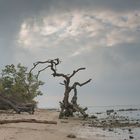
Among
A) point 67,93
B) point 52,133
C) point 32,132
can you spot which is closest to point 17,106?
point 67,93

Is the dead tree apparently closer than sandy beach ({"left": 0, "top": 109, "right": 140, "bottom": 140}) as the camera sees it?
No

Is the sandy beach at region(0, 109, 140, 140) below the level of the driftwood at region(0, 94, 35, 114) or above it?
below

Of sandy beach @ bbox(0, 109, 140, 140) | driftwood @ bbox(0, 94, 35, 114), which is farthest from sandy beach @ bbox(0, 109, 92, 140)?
driftwood @ bbox(0, 94, 35, 114)

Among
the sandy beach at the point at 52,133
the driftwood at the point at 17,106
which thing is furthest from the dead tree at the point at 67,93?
the sandy beach at the point at 52,133

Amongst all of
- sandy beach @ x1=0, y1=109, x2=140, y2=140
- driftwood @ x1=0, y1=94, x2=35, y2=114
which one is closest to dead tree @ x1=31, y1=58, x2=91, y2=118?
driftwood @ x1=0, y1=94, x2=35, y2=114

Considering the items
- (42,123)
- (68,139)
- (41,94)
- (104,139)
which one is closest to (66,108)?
(42,123)

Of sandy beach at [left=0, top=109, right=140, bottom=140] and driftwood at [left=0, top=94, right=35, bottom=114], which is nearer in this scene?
sandy beach at [left=0, top=109, right=140, bottom=140]

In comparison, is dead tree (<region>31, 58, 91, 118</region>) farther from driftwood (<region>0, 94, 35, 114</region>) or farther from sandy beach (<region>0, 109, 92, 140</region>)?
sandy beach (<region>0, 109, 92, 140</region>)

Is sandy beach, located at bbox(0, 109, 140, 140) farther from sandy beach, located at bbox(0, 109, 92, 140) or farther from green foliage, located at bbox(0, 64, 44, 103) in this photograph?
green foliage, located at bbox(0, 64, 44, 103)

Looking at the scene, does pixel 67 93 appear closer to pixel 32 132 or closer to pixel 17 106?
pixel 17 106

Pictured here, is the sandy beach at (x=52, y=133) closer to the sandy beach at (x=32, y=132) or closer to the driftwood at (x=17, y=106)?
the sandy beach at (x=32, y=132)

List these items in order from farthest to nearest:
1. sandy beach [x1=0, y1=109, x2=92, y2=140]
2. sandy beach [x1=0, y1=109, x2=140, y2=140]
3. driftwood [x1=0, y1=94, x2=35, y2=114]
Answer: driftwood [x1=0, y1=94, x2=35, y2=114] → sandy beach [x1=0, y1=109, x2=140, y2=140] → sandy beach [x1=0, y1=109, x2=92, y2=140]

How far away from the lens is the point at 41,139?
14.9 meters

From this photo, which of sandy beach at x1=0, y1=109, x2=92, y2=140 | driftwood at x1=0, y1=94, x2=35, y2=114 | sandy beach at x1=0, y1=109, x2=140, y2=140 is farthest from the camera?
driftwood at x1=0, y1=94, x2=35, y2=114
